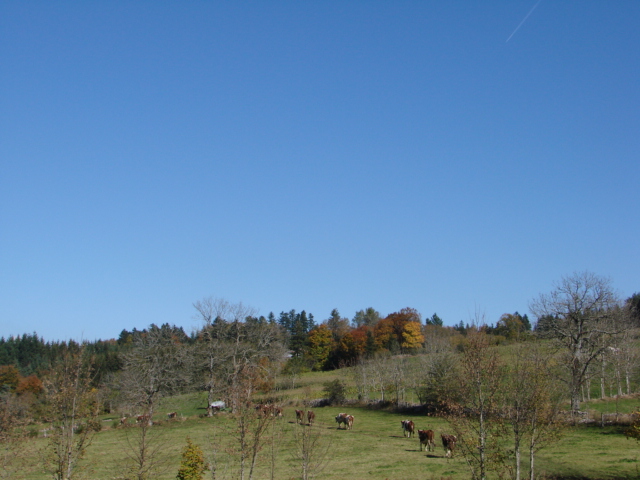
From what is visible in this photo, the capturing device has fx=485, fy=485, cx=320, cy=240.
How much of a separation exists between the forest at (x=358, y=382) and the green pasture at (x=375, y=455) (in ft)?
3.61

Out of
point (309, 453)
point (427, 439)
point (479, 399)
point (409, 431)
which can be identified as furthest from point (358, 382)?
point (479, 399)

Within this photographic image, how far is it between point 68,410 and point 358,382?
42109 mm

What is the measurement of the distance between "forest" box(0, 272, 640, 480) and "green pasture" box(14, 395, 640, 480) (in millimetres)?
1101

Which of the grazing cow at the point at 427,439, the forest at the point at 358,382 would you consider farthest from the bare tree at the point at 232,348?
the grazing cow at the point at 427,439

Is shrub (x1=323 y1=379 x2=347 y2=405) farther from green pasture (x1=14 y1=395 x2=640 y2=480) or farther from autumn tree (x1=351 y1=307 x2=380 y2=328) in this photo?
autumn tree (x1=351 y1=307 x2=380 y2=328)

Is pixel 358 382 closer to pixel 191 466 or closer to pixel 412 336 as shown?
pixel 191 466

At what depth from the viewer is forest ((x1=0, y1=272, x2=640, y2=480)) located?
17531 millimetres

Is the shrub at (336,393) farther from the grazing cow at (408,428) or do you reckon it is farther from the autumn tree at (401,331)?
the autumn tree at (401,331)

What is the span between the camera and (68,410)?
57.9 ft

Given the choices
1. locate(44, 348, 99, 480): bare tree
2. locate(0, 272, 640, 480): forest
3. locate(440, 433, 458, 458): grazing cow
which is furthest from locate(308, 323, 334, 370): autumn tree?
locate(44, 348, 99, 480): bare tree

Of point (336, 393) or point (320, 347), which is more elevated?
point (320, 347)

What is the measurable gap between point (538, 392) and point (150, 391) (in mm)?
41549

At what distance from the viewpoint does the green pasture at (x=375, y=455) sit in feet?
75.3

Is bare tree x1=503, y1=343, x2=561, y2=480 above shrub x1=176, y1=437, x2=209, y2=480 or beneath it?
above
